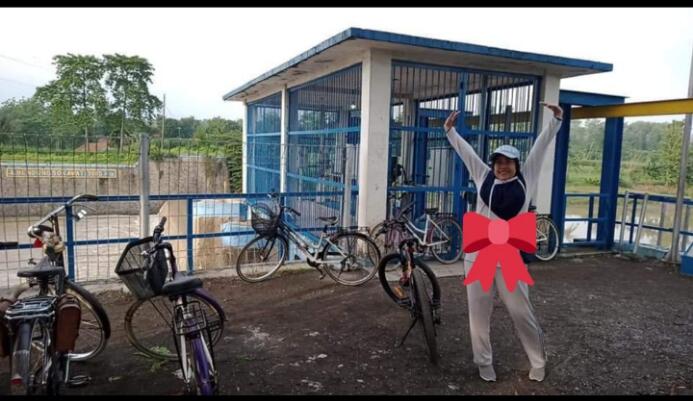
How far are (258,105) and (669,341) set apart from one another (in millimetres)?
10917

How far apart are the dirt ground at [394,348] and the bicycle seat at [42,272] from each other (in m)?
0.79

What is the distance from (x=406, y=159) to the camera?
8.21 m

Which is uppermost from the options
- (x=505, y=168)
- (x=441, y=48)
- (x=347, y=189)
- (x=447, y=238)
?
(x=441, y=48)

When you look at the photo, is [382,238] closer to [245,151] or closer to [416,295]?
[416,295]

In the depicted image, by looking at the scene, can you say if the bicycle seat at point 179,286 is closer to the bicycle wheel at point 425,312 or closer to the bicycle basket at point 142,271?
the bicycle basket at point 142,271

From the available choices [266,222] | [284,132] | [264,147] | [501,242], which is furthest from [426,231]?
[264,147]

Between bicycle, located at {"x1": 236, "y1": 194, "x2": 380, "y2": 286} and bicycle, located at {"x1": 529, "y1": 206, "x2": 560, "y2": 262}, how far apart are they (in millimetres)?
2982

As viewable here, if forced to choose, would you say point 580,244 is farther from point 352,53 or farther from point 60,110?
point 60,110

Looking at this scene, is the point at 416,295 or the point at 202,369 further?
the point at 416,295

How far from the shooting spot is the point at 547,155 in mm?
7234

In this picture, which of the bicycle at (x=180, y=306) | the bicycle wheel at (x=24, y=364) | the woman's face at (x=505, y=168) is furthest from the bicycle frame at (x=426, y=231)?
the bicycle wheel at (x=24, y=364)

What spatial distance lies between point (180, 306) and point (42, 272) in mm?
937

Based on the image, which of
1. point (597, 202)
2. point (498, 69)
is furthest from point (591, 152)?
point (498, 69)

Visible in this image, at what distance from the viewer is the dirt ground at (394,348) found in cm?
313
